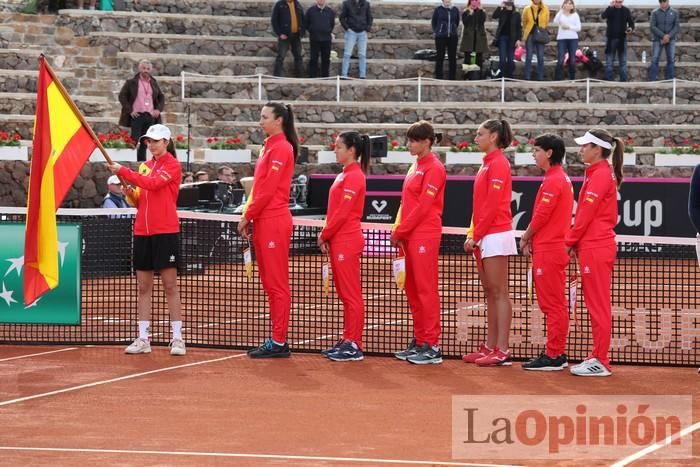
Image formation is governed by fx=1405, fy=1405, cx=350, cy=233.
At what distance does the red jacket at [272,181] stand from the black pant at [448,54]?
58.8 feet

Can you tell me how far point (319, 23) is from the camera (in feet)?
94.0

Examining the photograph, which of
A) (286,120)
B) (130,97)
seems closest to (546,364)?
(286,120)

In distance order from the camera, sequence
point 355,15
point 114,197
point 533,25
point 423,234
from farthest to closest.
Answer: point 533,25
point 355,15
point 114,197
point 423,234

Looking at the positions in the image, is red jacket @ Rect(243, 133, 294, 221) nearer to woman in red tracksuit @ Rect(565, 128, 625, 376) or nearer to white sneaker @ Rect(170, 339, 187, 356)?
white sneaker @ Rect(170, 339, 187, 356)

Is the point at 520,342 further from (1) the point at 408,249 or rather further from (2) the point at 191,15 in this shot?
(2) the point at 191,15

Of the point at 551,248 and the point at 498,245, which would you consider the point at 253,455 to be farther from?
the point at 551,248

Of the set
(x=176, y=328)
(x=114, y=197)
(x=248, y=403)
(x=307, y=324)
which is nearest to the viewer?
(x=248, y=403)

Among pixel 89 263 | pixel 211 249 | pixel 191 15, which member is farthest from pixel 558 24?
pixel 89 263

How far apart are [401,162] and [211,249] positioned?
11.7 metres

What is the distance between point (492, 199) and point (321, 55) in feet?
59.1

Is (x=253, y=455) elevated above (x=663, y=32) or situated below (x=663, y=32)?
below

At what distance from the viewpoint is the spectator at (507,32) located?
29.4m

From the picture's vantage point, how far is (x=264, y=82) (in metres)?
28.9

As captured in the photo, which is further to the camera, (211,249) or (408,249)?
(211,249)
